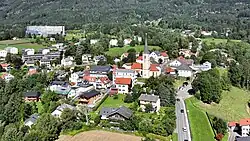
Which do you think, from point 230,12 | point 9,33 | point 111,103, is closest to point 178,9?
point 230,12

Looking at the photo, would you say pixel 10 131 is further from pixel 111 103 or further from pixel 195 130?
pixel 195 130

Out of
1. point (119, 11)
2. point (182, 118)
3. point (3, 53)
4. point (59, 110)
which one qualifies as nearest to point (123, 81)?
point (182, 118)

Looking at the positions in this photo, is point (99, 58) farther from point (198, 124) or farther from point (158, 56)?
point (198, 124)

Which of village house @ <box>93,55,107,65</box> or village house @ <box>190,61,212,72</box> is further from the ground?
village house @ <box>93,55,107,65</box>

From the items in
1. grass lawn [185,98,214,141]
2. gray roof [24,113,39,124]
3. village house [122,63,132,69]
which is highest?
village house [122,63,132,69]

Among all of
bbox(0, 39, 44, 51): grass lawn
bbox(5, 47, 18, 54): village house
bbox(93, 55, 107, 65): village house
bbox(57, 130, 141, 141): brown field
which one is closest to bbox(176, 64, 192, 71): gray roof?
bbox(93, 55, 107, 65): village house

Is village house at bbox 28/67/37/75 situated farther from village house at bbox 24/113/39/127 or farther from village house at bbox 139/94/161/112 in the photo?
village house at bbox 139/94/161/112
